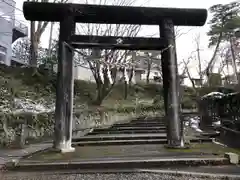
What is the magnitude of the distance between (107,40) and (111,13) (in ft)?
2.78

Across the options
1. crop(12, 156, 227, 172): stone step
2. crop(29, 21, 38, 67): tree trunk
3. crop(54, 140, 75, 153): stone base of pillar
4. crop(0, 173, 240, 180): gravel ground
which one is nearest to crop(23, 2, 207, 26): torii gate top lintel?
crop(54, 140, 75, 153): stone base of pillar

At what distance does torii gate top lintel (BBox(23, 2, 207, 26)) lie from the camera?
20.8 feet

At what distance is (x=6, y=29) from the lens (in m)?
21.4

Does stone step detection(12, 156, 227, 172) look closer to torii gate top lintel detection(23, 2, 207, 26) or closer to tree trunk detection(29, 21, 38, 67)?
torii gate top lintel detection(23, 2, 207, 26)

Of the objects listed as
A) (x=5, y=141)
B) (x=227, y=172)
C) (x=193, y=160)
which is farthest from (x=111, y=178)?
(x=5, y=141)

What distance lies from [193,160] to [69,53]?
13.7ft

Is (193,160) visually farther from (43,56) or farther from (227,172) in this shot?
(43,56)

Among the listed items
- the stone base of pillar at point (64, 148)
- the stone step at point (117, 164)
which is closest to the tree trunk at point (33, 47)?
the stone base of pillar at point (64, 148)

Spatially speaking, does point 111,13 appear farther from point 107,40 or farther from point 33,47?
point 33,47

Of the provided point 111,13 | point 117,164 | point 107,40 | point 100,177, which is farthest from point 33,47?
point 100,177

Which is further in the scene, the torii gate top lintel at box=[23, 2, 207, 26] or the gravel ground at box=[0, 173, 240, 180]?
the torii gate top lintel at box=[23, 2, 207, 26]

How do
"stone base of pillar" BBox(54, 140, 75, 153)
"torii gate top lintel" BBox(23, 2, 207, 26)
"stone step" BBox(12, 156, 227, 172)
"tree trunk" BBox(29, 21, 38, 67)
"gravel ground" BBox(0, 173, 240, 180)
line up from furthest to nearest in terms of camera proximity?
"tree trunk" BBox(29, 21, 38, 67) < "torii gate top lintel" BBox(23, 2, 207, 26) < "stone base of pillar" BBox(54, 140, 75, 153) < "stone step" BBox(12, 156, 227, 172) < "gravel ground" BBox(0, 173, 240, 180)

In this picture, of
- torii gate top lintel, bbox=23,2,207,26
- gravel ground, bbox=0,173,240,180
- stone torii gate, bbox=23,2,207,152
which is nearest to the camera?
gravel ground, bbox=0,173,240,180

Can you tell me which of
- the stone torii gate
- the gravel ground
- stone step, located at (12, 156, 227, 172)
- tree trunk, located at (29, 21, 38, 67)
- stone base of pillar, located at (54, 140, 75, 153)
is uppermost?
tree trunk, located at (29, 21, 38, 67)
